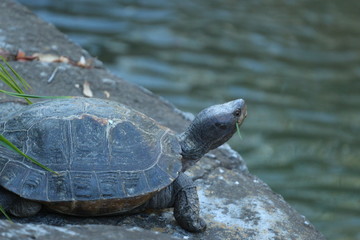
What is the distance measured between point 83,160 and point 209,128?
691 millimetres

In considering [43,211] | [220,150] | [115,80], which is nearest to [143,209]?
[43,211]

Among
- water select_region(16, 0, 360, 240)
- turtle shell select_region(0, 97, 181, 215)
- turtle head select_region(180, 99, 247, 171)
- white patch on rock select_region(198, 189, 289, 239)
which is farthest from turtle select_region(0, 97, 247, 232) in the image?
water select_region(16, 0, 360, 240)

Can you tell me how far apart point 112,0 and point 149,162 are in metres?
8.18

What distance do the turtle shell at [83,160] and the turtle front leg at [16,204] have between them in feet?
0.24

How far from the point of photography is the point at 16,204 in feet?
9.20

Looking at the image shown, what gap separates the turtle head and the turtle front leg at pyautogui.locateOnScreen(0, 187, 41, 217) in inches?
31.2

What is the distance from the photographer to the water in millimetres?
6828

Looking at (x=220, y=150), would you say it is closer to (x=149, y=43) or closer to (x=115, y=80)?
(x=115, y=80)

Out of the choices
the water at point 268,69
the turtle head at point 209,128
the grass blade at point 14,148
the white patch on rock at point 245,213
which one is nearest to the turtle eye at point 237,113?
the turtle head at point 209,128

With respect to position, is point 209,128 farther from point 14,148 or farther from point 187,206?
point 14,148

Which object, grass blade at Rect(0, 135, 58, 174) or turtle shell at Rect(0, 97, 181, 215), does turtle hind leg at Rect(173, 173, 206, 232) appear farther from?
grass blade at Rect(0, 135, 58, 174)

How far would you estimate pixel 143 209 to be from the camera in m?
3.09

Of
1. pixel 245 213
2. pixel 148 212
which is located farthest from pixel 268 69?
pixel 148 212

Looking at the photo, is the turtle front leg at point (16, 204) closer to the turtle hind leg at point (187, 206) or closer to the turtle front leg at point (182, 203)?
the turtle front leg at point (182, 203)
